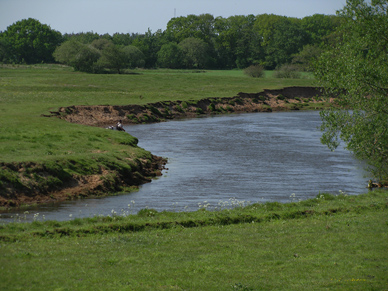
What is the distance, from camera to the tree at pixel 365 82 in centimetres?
2448

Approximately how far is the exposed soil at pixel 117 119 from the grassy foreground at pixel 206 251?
8362 millimetres

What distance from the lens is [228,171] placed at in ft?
131

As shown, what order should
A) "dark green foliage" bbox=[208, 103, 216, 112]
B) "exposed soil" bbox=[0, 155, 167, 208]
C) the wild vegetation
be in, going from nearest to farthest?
the wild vegetation
"exposed soil" bbox=[0, 155, 167, 208]
"dark green foliage" bbox=[208, 103, 216, 112]

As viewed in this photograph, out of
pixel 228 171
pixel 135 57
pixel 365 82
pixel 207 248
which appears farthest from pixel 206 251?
pixel 135 57

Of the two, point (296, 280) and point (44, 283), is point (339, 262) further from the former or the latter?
point (44, 283)

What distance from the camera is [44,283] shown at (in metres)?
12.8

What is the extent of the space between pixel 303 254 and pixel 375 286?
3691 mm

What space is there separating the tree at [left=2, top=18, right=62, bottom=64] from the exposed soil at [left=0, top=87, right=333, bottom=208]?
102m

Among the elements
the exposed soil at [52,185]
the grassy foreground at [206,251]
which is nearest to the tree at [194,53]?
the exposed soil at [52,185]

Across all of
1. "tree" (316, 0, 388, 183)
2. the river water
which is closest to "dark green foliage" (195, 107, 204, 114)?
the river water

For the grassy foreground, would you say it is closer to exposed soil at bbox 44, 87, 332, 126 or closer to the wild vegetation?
the wild vegetation

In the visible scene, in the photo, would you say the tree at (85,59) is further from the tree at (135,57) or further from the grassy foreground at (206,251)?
the grassy foreground at (206,251)

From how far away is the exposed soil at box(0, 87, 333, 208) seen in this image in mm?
29422

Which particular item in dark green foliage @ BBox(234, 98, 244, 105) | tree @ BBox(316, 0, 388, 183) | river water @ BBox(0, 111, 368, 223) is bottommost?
river water @ BBox(0, 111, 368, 223)
